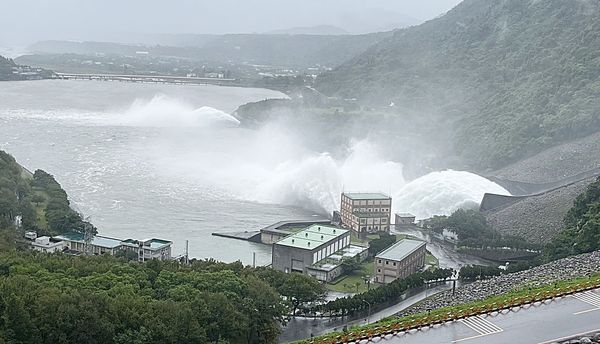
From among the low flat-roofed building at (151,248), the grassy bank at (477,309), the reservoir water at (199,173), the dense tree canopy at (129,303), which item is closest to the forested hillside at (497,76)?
the reservoir water at (199,173)

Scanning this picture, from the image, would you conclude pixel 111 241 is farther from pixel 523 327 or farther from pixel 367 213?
pixel 523 327

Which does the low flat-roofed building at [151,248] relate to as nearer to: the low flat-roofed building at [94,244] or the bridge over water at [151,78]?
the low flat-roofed building at [94,244]

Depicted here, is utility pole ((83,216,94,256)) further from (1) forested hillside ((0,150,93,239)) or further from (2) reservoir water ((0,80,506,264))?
(2) reservoir water ((0,80,506,264))

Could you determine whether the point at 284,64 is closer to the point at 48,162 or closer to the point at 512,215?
the point at 48,162

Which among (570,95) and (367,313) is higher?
(570,95)

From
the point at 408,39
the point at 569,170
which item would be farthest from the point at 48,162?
the point at 408,39
